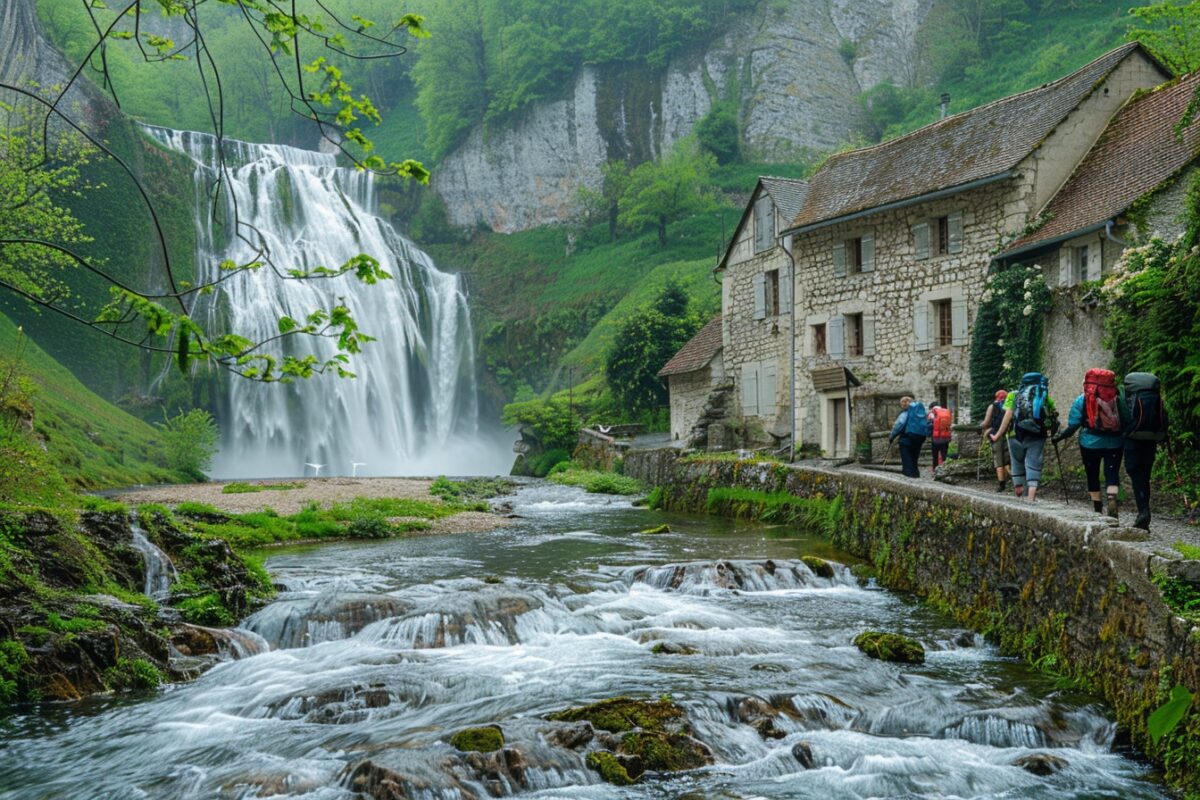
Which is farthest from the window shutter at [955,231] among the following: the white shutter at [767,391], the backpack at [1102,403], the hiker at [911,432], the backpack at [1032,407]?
the backpack at [1102,403]

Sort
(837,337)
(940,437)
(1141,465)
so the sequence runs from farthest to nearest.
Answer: (837,337)
(940,437)
(1141,465)

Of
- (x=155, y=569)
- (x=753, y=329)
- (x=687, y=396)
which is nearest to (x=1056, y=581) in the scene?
(x=155, y=569)

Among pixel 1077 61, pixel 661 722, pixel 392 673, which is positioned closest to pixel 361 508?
pixel 392 673

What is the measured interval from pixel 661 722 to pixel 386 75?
302ft

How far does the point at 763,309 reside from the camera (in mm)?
29750

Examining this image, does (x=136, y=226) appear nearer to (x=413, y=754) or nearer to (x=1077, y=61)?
(x=413, y=754)

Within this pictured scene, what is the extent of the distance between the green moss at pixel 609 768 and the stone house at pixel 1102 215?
1367 centimetres

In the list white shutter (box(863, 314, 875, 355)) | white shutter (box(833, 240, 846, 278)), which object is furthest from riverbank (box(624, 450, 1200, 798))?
white shutter (box(833, 240, 846, 278))

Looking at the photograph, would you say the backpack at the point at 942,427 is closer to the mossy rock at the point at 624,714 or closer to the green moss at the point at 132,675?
the mossy rock at the point at 624,714

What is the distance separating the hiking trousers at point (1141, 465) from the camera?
30.3ft

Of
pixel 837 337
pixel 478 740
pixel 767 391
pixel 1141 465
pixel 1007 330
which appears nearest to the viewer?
pixel 478 740

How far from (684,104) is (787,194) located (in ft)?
140

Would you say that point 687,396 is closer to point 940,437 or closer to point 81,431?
point 940,437

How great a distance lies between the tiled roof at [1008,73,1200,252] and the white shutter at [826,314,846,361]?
18.8ft
